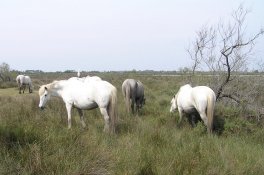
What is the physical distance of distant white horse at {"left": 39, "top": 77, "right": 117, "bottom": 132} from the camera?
851 cm

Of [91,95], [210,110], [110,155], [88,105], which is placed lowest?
[110,155]

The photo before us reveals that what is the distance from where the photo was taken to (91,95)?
346 inches

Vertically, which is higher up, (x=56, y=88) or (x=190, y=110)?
(x=56, y=88)

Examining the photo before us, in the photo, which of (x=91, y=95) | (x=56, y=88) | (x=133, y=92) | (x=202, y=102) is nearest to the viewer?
(x=91, y=95)

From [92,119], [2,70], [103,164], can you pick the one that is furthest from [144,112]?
[2,70]

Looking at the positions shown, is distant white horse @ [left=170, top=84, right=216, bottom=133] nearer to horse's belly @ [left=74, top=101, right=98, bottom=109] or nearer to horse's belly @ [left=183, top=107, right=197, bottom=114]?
horse's belly @ [left=183, top=107, right=197, bottom=114]

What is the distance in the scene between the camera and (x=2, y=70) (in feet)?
129

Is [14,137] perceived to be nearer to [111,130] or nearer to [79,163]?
[79,163]

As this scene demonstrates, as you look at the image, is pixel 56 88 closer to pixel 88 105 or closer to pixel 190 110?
pixel 88 105

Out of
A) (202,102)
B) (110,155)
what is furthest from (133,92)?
(110,155)

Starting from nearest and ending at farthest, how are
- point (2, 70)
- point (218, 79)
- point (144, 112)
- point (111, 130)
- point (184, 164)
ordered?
point (184, 164), point (111, 130), point (218, 79), point (144, 112), point (2, 70)

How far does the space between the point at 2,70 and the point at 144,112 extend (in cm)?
3041

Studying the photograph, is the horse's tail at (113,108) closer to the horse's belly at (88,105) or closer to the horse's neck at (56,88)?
the horse's belly at (88,105)

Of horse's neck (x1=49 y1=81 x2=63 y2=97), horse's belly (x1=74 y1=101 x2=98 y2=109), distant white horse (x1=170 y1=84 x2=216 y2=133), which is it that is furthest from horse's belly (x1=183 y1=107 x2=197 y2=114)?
horse's neck (x1=49 y1=81 x2=63 y2=97)
